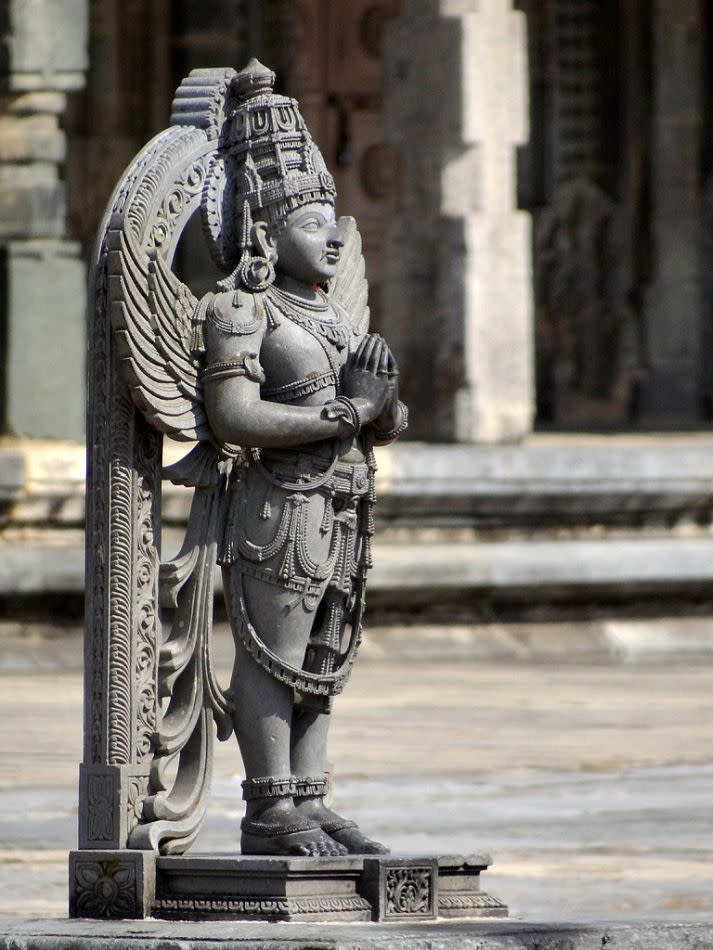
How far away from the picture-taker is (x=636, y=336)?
17969 mm

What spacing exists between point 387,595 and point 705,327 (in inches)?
287

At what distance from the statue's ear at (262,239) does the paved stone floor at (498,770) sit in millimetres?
1416

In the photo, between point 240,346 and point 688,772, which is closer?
point 240,346

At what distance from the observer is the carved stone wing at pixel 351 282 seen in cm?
554

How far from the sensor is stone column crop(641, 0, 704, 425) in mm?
17359

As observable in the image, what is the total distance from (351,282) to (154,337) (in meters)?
0.61

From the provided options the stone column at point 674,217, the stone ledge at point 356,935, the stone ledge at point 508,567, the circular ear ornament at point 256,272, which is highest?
the stone column at point 674,217

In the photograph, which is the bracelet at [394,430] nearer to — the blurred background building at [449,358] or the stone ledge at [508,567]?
the stone ledge at [508,567]

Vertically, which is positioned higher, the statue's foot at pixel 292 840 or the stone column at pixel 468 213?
the stone column at pixel 468 213

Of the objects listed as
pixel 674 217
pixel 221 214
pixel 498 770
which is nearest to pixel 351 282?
pixel 221 214

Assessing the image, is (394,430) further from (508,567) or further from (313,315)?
(508,567)

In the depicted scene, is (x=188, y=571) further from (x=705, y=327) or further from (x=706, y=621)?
(x=705, y=327)

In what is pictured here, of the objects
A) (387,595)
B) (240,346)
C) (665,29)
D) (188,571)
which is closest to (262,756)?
(188,571)

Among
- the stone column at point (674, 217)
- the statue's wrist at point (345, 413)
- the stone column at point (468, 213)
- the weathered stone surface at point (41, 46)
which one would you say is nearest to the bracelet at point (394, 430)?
the statue's wrist at point (345, 413)
